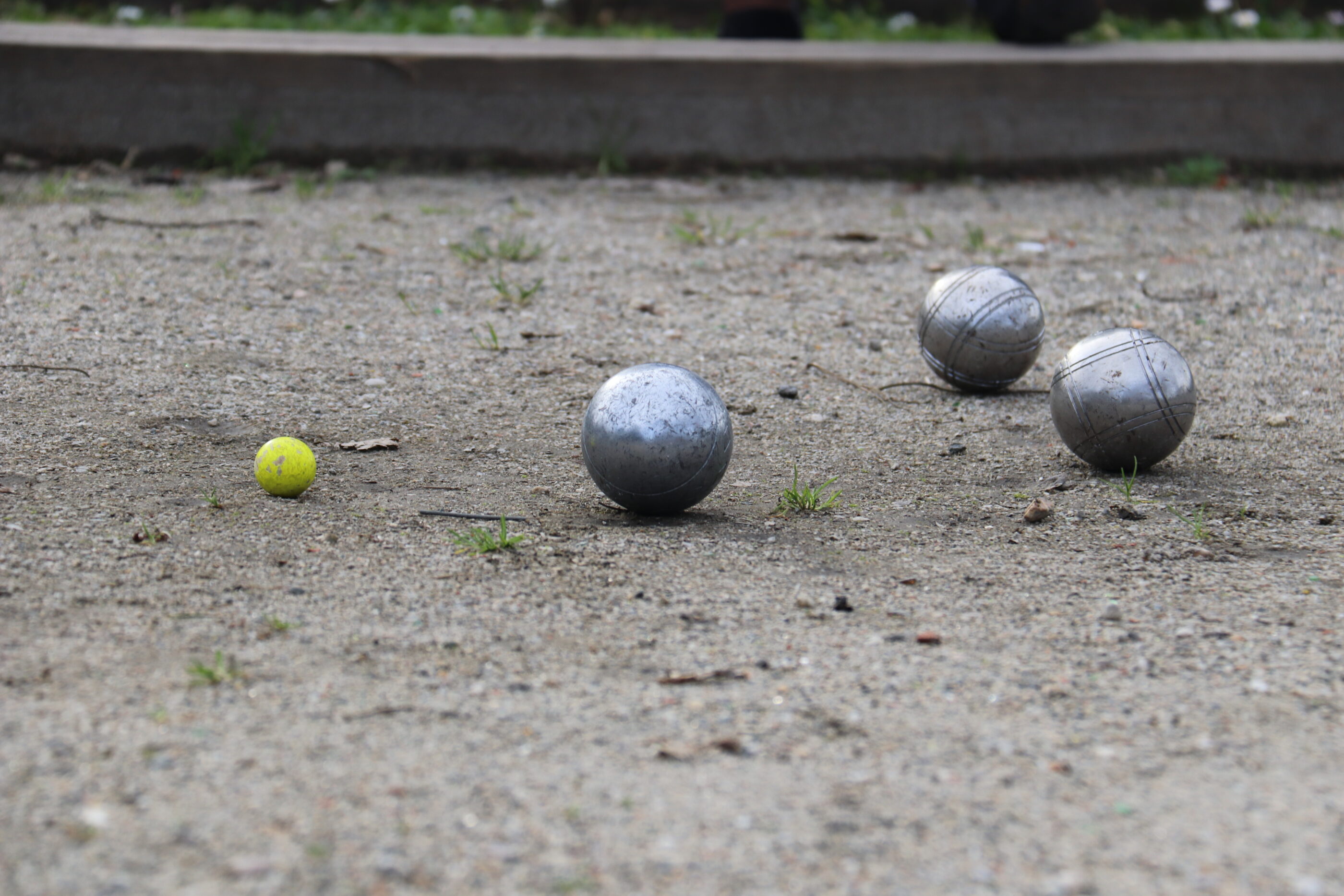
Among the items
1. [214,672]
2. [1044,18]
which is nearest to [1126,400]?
[214,672]

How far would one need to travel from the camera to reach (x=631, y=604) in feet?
10.3

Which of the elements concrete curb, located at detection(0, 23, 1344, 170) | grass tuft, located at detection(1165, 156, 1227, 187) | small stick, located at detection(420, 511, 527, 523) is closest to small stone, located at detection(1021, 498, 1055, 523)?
small stick, located at detection(420, 511, 527, 523)

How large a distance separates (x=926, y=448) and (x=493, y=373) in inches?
69.1

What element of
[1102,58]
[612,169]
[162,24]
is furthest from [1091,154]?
[162,24]

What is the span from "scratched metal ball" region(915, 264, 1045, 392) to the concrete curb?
139 inches

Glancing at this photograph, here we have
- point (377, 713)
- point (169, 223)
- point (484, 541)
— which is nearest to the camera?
point (377, 713)

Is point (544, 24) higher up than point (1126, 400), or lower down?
higher up

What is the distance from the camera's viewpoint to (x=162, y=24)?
9742mm

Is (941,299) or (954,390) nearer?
(941,299)

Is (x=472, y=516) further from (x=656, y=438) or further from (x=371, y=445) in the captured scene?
(x=371, y=445)

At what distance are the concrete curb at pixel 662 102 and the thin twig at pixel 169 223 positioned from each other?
1321 mm

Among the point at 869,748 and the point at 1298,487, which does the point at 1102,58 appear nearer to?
the point at 1298,487

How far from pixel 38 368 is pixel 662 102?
14.7ft

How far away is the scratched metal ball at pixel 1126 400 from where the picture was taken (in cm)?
394
